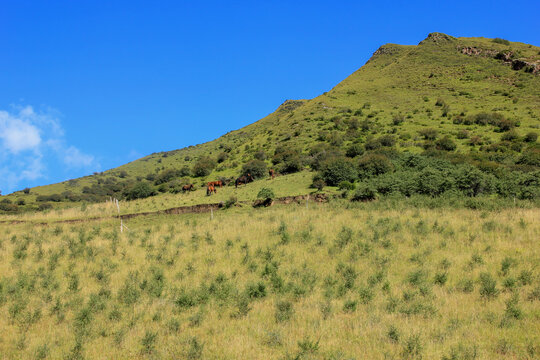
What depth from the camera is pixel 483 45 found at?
303 ft

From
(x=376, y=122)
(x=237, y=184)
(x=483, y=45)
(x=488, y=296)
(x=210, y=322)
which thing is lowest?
(x=488, y=296)

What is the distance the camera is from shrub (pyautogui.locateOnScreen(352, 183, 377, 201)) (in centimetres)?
3136

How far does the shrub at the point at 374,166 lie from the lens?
38.5 m

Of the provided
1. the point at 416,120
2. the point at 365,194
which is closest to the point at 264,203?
the point at 365,194

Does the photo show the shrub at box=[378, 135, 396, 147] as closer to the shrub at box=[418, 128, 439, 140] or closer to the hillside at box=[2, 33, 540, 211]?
the hillside at box=[2, 33, 540, 211]

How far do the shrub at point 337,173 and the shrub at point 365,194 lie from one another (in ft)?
19.5

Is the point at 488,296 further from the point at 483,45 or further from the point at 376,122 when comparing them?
the point at 483,45

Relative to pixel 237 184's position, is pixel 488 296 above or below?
below

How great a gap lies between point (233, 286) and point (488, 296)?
25.6 feet

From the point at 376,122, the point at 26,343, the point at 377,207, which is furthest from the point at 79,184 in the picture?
the point at 26,343

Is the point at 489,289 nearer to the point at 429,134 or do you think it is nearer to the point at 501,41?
the point at 429,134

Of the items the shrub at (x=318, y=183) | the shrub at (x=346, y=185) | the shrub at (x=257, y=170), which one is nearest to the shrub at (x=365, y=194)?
the shrub at (x=346, y=185)

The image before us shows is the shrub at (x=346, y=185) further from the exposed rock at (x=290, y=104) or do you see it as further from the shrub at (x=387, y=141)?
the exposed rock at (x=290, y=104)

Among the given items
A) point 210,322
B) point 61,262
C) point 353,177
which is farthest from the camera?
point 353,177
